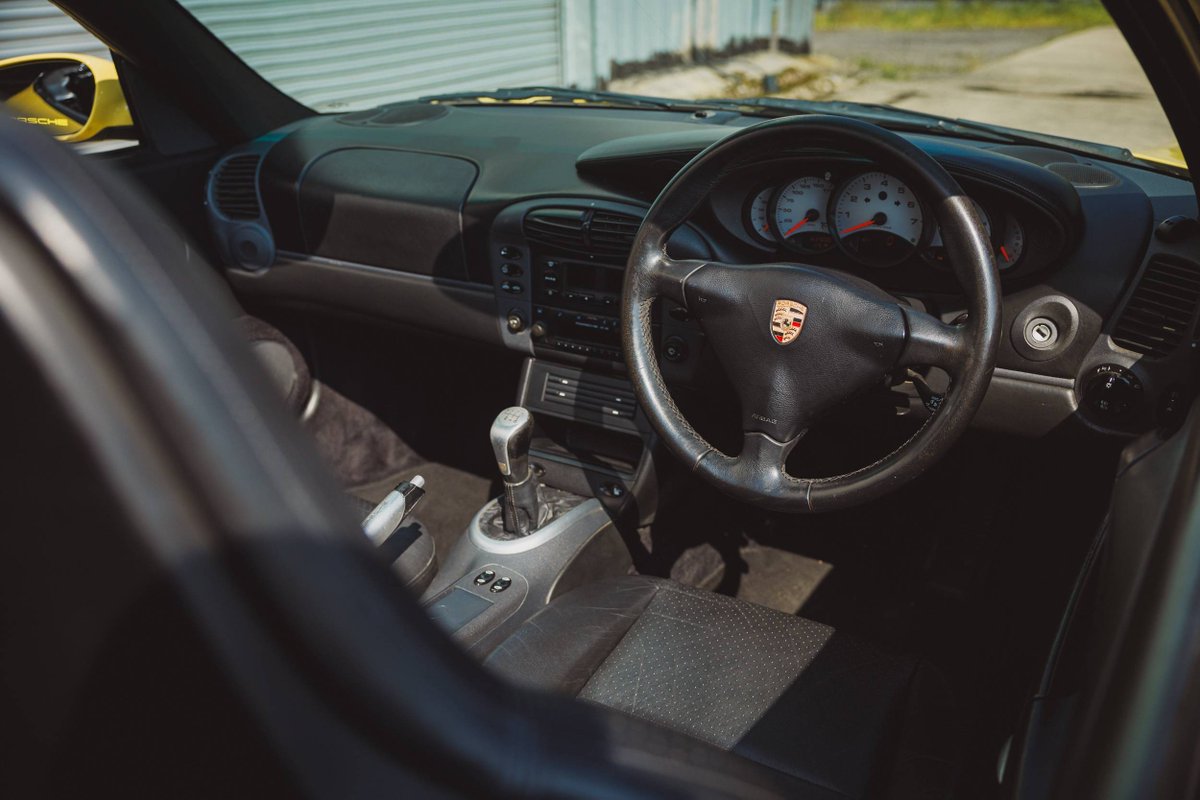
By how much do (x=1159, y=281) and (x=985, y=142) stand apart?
0.62 metres

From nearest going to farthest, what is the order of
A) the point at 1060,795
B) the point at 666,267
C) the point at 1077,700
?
1. the point at 1060,795
2. the point at 1077,700
3. the point at 666,267

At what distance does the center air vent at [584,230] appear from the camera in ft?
7.07

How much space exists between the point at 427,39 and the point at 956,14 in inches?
753

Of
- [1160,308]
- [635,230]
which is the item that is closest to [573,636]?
[635,230]

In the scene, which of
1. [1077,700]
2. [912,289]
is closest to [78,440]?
[1077,700]

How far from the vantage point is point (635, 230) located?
2.15 metres

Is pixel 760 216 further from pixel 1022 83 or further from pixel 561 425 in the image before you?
pixel 1022 83

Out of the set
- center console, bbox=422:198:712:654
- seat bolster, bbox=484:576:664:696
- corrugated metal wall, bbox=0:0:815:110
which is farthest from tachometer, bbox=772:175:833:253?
corrugated metal wall, bbox=0:0:815:110

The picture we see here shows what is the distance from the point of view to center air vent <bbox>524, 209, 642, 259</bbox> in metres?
2.16

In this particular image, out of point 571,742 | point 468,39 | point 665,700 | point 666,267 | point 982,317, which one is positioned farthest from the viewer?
point 468,39

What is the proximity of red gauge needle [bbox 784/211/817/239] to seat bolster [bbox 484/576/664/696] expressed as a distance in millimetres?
764

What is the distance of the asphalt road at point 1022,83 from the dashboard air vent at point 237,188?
5.35m

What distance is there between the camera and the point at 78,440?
1.59 feet

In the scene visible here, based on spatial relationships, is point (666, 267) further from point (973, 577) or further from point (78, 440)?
point (78, 440)
